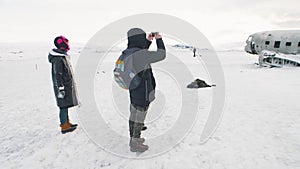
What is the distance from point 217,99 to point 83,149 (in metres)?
5.63

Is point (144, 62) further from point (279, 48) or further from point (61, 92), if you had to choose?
point (279, 48)

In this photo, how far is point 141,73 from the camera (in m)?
3.07

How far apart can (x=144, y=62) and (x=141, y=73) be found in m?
0.19

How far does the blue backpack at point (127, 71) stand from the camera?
2959 mm

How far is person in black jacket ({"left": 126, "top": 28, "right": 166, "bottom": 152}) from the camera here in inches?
118

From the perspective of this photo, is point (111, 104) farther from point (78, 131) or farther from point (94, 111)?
point (78, 131)

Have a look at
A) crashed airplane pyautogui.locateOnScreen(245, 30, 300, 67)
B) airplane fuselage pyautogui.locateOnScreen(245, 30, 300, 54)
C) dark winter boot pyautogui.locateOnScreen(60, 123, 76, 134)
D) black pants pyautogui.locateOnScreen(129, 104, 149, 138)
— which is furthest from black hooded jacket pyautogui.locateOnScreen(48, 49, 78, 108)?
airplane fuselage pyautogui.locateOnScreen(245, 30, 300, 54)

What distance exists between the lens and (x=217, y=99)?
750 centimetres

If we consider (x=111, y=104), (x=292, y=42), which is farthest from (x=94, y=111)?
(x=292, y=42)

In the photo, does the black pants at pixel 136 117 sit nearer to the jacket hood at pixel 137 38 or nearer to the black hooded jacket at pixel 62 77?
the jacket hood at pixel 137 38

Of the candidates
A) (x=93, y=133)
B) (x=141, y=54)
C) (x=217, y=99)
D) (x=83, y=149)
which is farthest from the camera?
(x=217, y=99)

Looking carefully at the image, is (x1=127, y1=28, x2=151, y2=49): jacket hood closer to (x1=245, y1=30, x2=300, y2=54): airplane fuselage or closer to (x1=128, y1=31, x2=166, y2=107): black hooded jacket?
(x1=128, y1=31, x2=166, y2=107): black hooded jacket

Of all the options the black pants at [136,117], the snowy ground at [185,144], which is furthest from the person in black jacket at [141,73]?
the snowy ground at [185,144]

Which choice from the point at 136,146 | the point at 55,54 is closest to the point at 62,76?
the point at 55,54
